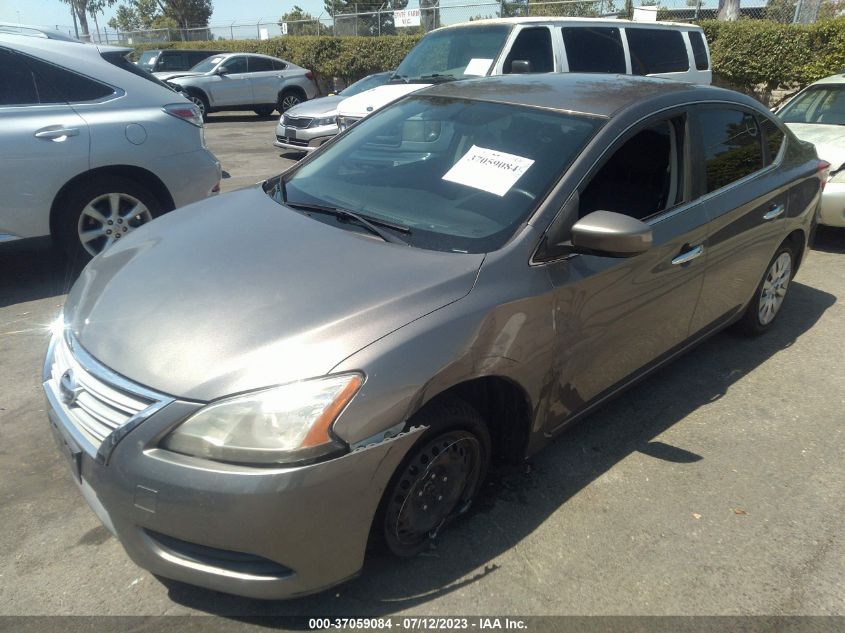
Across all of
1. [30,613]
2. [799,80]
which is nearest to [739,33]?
[799,80]

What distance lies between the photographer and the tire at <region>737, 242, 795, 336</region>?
14.0 ft

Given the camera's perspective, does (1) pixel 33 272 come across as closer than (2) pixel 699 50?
Yes

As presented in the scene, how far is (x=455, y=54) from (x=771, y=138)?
4.78 metres

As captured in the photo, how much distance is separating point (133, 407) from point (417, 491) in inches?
38.8

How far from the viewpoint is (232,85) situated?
16891mm

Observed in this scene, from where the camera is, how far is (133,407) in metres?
2.11

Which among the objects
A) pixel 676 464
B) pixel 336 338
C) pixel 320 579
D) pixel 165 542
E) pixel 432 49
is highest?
pixel 432 49

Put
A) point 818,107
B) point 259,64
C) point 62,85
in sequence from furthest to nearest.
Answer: point 259,64 → point 818,107 → point 62,85

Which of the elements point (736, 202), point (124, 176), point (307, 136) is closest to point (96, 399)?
point (736, 202)

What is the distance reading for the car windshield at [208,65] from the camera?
55.7ft

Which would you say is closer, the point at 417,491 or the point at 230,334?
the point at 230,334

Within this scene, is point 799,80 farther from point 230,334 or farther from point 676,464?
point 230,334

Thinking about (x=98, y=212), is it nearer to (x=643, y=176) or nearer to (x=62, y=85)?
(x=62, y=85)

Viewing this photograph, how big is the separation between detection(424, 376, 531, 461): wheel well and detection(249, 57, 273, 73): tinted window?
1642cm
